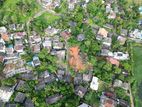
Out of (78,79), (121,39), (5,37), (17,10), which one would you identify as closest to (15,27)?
(5,37)

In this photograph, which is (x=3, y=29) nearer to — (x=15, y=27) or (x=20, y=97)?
(x=15, y=27)

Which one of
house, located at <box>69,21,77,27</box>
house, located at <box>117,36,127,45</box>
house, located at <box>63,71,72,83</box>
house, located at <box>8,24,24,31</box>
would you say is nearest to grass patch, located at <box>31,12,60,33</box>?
house, located at <box>8,24,24,31</box>

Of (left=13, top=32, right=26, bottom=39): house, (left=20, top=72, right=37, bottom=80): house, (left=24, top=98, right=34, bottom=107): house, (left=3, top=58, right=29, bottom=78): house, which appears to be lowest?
(left=24, top=98, right=34, bottom=107): house

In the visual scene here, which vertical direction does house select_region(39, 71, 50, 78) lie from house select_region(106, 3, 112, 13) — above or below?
below

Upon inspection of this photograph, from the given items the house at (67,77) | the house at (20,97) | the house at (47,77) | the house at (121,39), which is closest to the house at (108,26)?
the house at (121,39)

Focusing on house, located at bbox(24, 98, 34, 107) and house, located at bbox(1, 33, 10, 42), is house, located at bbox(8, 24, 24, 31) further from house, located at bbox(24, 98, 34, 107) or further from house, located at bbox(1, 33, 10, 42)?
house, located at bbox(24, 98, 34, 107)

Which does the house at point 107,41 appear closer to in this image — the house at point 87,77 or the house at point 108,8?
the house at point 108,8

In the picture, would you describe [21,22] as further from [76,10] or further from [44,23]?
[76,10]
